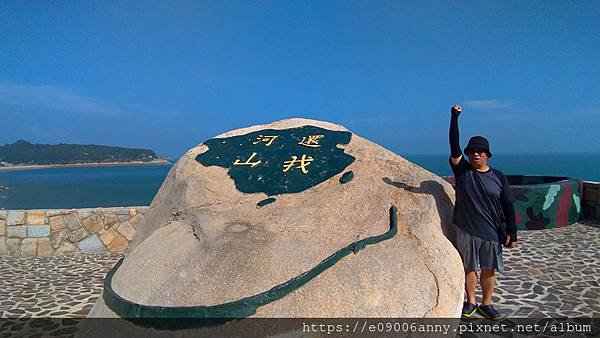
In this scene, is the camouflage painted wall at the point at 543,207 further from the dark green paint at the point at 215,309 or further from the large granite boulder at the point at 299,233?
the dark green paint at the point at 215,309

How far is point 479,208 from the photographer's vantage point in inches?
127

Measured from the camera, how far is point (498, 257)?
10.8 ft

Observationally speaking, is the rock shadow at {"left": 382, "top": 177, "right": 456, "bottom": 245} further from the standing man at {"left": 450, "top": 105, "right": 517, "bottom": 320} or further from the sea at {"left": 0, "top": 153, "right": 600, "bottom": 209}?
the sea at {"left": 0, "top": 153, "right": 600, "bottom": 209}

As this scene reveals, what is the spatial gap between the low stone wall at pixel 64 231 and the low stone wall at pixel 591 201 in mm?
9157

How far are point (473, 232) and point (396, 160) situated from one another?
848 millimetres

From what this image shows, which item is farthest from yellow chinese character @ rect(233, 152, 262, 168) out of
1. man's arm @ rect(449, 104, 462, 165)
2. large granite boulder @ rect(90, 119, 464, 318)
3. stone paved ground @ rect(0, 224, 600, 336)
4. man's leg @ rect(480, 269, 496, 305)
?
stone paved ground @ rect(0, 224, 600, 336)

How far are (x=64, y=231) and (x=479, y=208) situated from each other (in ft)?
22.6

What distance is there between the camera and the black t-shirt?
10.5 feet

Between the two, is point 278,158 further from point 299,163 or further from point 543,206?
point 543,206

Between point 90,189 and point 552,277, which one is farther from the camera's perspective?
point 90,189

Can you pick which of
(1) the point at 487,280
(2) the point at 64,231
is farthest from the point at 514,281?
(2) the point at 64,231

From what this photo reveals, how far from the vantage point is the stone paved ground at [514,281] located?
439 centimetres

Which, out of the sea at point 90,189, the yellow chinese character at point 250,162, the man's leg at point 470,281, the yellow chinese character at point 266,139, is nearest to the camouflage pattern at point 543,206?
the man's leg at point 470,281

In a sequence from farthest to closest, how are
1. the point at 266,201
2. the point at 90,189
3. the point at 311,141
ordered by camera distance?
the point at 90,189 → the point at 311,141 → the point at 266,201
